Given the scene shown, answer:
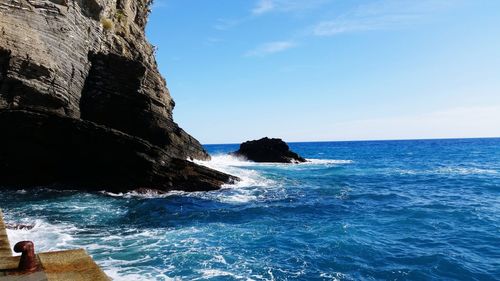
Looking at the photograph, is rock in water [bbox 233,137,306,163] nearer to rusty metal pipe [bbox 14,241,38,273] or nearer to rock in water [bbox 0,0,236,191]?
rock in water [bbox 0,0,236,191]

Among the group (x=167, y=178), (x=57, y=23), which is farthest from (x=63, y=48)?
(x=167, y=178)

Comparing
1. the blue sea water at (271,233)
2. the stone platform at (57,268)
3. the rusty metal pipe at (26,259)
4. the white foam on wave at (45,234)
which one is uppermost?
the rusty metal pipe at (26,259)

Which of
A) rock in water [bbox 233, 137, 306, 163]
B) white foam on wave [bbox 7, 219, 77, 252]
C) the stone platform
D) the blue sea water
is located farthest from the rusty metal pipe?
rock in water [bbox 233, 137, 306, 163]

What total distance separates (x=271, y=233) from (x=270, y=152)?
48.9 meters

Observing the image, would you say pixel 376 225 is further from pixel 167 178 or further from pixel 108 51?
pixel 108 51

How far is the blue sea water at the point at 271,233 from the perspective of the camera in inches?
455

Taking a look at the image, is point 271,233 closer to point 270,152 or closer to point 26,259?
point 26,259

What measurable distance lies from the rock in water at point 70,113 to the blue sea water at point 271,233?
213cm

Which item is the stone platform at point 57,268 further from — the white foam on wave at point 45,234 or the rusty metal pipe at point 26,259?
the white foam on wave at point 45,234

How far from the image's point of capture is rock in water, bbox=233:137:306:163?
63.8 metres

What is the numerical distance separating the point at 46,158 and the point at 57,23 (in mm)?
9625

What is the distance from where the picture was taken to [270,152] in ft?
212

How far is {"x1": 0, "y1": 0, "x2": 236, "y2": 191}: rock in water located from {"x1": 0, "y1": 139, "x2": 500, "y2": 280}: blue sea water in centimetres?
213

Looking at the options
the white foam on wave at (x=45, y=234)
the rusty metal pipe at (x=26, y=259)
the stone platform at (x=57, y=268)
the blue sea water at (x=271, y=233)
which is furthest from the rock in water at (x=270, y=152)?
the rusty metal pipe at (x=26, y=259)
